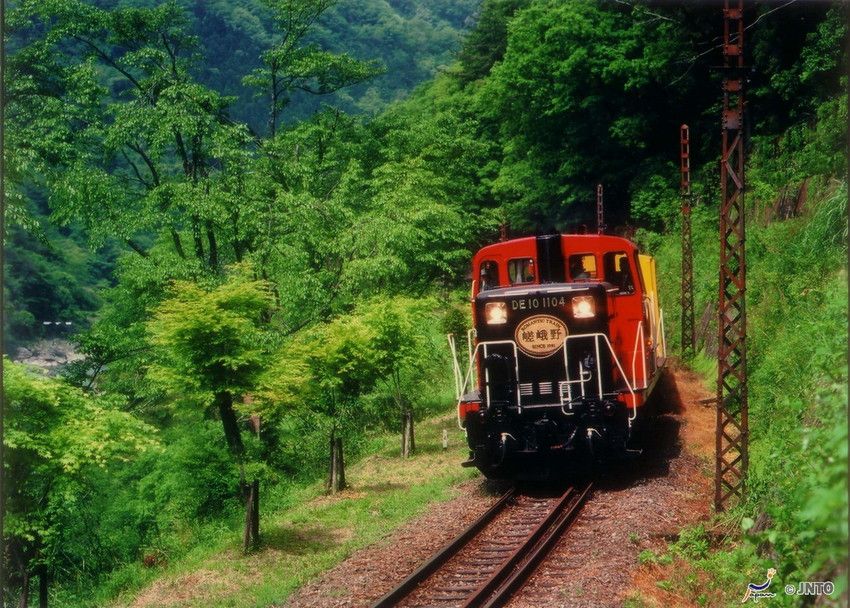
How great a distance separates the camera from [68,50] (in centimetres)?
2689

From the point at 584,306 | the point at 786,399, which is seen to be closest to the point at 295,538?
the point at 584,306

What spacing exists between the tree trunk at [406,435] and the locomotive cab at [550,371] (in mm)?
6797

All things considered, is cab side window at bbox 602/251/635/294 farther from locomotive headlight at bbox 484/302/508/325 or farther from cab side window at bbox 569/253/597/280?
locomotive headlight at bbox 484/302/508/325

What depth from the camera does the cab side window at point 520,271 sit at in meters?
15.6

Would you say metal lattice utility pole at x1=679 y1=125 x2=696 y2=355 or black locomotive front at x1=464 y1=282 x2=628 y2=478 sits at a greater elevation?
metal lattice utility pole at x1=679 y1=125 x2=696 y2=355

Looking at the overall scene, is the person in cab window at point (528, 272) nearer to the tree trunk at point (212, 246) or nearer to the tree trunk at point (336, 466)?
the tree trunk at point (336, 466)

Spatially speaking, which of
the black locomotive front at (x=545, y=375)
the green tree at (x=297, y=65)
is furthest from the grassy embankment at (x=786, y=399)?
the green tree at (x=297, y=65)

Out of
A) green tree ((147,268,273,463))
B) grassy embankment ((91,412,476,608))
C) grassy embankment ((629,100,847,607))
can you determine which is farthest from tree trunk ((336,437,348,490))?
grassy embankment ((629,100,847,607))

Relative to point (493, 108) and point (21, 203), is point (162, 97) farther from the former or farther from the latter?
point (493, 108)

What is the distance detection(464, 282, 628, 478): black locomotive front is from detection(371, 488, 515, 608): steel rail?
1040mm

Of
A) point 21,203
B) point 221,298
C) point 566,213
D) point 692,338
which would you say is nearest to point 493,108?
point 566,213

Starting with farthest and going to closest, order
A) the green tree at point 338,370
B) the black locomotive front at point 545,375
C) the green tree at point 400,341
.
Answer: the green tree at point 400,341 → the green tree at point 338,370 → the black locomotive front at point 545,375

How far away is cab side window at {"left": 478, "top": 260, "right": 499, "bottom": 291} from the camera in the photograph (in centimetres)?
1586

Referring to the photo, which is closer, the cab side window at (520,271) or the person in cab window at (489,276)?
the cab side window at (520,271)
